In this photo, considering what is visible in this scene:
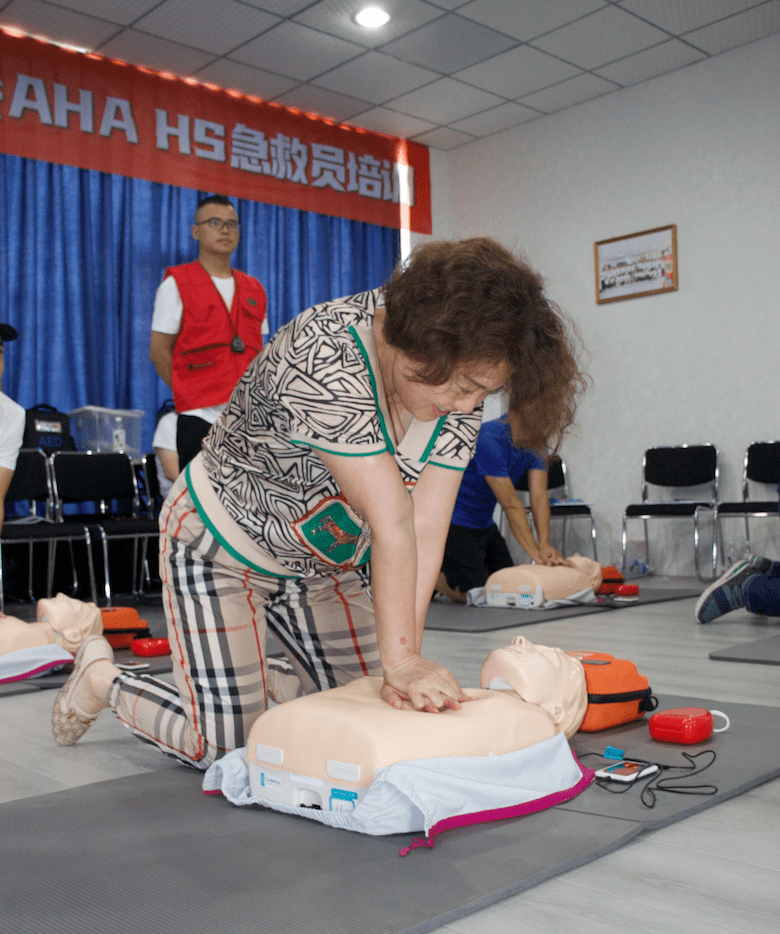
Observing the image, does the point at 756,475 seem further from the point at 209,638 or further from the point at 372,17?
the point at 209,638

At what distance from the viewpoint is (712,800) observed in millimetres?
1414

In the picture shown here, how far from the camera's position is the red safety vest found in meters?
3.27

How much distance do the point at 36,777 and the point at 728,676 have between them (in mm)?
1724

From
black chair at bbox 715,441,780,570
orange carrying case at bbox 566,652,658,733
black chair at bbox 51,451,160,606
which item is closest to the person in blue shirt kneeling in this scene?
black chair at bbox 715,441,780,570

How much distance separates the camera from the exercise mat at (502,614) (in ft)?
11.6

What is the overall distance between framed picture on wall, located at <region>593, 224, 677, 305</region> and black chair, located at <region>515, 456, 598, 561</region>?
3.93 feet

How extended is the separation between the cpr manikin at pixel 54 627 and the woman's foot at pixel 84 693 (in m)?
0.70

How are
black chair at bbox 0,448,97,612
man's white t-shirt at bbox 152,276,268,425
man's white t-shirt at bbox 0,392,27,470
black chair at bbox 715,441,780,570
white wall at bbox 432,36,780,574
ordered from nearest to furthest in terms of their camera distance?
man's white t-shirt at bbox 0,392,27,470 < man's white t-shirt at bbox 152,276,268,425 < black chair at bbox 0,448,97,612 < black chair at bbox 715,441,780,570 < white wall at bbox 432,36,780,574

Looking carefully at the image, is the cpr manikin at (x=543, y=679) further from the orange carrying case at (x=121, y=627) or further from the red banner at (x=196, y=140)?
the red banner at (x=196, y=140)

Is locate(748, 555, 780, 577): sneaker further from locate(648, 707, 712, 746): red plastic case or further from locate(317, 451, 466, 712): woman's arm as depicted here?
locate(317, 451, 466, 712): woman's arm

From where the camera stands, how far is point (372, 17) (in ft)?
16.2

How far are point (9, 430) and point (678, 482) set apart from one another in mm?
4062

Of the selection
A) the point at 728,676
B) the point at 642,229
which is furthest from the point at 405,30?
the point at 728,676

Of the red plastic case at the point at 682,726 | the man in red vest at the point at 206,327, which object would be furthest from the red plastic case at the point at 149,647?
the red plastic case at the point at 682,726
